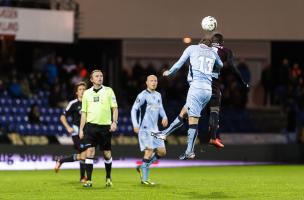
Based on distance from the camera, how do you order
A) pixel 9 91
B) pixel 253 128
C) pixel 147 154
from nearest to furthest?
pixel 147 154, pixel 9 91, pixel 253 128

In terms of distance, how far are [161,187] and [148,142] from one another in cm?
140

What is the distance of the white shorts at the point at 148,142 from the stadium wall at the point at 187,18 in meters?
15.4

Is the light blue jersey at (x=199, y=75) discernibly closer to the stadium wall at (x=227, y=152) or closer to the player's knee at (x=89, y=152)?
the player's knee at (x=89, y=152)

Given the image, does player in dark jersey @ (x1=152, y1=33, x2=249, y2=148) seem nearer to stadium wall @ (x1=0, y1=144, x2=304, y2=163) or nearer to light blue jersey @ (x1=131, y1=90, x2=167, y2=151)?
light blue jersey @ (x1=131, y1=90, x2=167, y2=151)

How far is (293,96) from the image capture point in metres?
31.3

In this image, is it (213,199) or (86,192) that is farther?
(86,192)

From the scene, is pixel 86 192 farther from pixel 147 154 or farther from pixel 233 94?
pixel 233 94

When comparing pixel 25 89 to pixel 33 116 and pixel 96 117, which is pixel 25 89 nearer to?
pixel 33 116

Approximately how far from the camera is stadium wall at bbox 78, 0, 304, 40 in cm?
3206

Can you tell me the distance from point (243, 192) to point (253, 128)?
16042 millimetres

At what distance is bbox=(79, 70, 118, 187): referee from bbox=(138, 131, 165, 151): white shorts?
1.61m

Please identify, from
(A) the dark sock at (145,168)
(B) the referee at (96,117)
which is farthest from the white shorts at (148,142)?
(B) the referee at (96,117)

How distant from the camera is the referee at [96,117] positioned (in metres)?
15.0

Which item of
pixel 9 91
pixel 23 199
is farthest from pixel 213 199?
pixel 9 91
